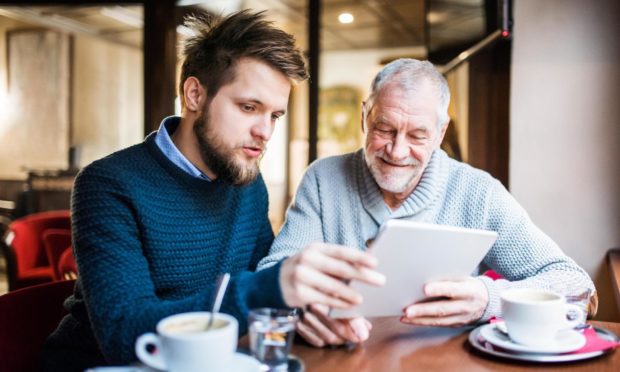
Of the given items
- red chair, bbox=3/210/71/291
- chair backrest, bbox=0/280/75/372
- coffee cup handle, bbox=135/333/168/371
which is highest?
coffee cup handle, bbox=135/333/168/371

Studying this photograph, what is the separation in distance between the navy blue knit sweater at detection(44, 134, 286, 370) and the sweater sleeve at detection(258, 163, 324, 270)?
8cm

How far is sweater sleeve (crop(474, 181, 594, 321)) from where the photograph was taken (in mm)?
1342

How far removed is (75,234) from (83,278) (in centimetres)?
11

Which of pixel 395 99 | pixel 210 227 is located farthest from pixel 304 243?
pixel 395 99

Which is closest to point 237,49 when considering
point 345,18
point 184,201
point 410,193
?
point 184,201

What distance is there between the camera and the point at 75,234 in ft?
3.88

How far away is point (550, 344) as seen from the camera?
1025 mm

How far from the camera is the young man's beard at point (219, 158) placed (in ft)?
4.50

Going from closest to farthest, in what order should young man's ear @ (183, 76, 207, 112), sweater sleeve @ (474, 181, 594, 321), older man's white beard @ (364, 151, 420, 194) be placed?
sweater sleeve @ (474, 181, 594, 321) < young man's ear @ (183, 76, 207, 112) < older man's white beard @ (364, 151, 420, 194)

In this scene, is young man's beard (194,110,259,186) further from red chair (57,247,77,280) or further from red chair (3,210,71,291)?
red chair (3,210,71,291)

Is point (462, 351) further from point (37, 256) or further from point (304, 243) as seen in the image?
point (37, 256)

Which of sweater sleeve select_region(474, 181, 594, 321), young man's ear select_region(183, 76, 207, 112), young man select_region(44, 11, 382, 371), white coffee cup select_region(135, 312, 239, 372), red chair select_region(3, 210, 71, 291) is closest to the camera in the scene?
white coffee cup select_region(135, 312, 239, 372)

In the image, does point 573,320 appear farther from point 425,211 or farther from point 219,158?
point 219,158

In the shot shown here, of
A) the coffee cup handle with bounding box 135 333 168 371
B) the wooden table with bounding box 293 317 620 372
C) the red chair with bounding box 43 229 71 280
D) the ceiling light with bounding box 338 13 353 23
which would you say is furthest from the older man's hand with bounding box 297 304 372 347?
the ceiling light with bounding box 338 13 353 23
